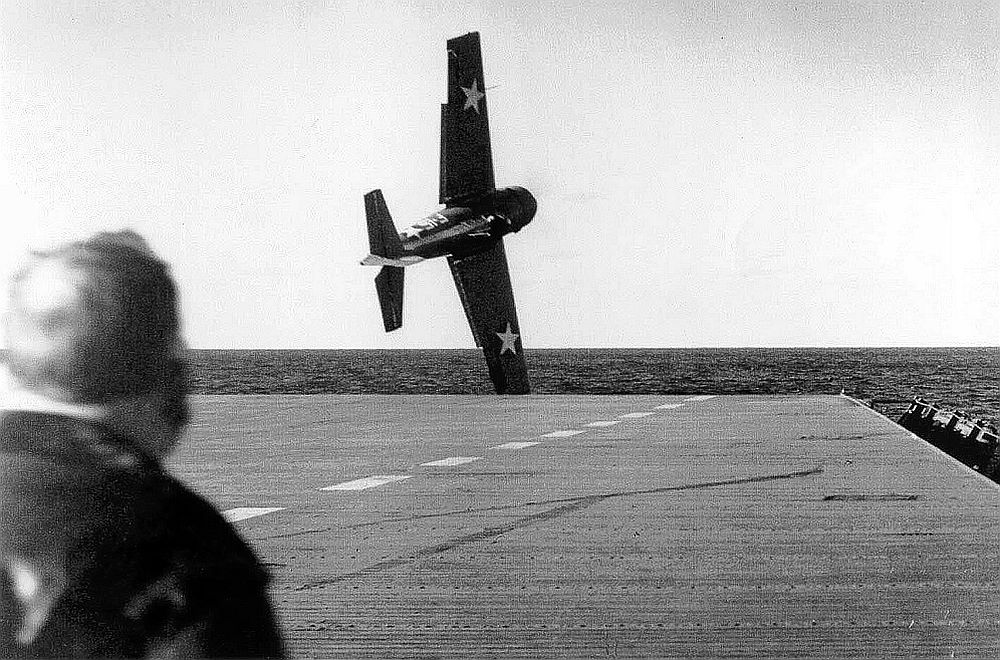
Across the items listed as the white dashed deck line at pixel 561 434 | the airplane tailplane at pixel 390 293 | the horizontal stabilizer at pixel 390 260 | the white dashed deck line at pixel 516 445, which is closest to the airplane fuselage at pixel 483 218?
the airplane tailplane at pixel 390 293

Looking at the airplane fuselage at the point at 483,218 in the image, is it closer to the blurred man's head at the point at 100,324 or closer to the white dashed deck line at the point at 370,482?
the white dashed deck line at the point at 370,482

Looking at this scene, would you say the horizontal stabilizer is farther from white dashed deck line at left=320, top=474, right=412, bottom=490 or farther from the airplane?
white dashed deck line at left=320, top=474, right=412, bottom=490

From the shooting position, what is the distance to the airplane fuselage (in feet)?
63.1

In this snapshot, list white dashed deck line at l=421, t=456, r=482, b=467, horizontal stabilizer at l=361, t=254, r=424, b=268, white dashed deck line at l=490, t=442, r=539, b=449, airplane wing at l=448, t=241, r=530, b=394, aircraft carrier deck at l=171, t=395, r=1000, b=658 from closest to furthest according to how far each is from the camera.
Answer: aircraft carrier deck at l=171, t=395, r=1000, b=658
white dashed deck line at l=421, t=456, r=482, b=467
white dashed deck line at l=490, t=442, r=539, b=449
horizontal stabilizer at l=361, t=254, r=424, b=268
airplane wing at l=448, t=241, r=530, b=394

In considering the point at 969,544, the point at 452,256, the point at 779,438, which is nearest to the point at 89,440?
the point at 969,544

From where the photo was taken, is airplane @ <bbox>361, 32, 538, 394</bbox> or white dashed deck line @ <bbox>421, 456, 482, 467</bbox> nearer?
white dashed deck line @ <bbox>421, 456, 482, 467</bbox>

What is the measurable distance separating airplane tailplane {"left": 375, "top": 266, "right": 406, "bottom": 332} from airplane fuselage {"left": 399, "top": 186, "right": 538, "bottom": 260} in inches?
45.5

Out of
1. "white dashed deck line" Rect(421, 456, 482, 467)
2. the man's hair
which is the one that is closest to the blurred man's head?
the man's hair

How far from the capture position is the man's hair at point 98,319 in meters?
0.98

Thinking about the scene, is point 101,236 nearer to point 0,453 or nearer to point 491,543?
point 0,453

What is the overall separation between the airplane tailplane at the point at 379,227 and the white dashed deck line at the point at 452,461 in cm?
800

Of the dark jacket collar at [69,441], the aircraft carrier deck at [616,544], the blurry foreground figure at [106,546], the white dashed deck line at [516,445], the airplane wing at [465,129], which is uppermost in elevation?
the airplane wing at [465,129]

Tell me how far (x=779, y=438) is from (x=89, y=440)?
9746mm

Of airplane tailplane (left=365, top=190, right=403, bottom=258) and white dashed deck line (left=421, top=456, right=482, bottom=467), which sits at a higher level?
airplane tailplane (left=365, top=190, right=403, bottom=258)
